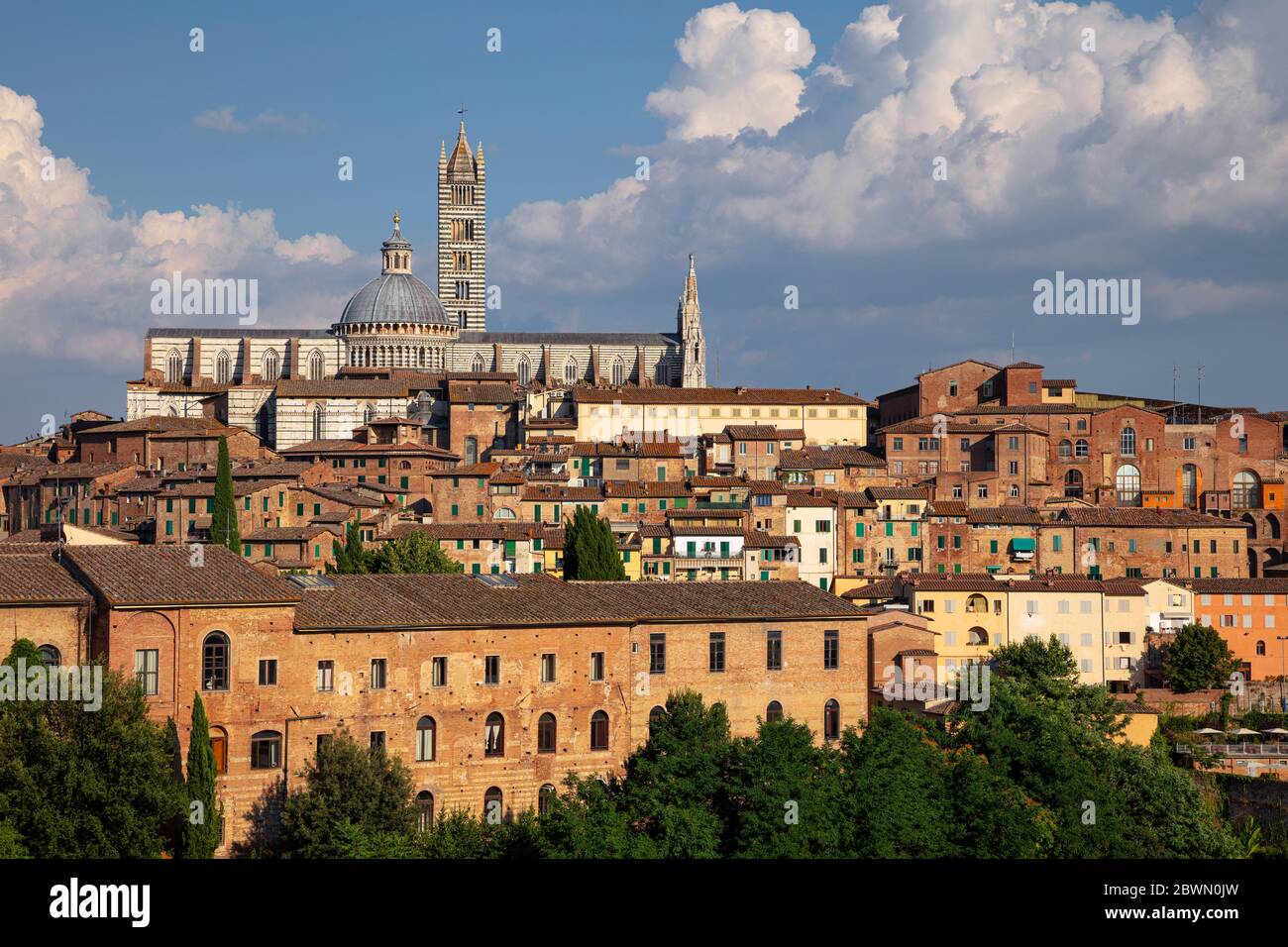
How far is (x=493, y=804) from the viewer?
2984cm

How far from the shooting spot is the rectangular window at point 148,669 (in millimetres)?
26828

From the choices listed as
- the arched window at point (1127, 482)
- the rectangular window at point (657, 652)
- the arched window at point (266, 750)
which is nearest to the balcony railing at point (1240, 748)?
the rectangular window at point (657, 652)

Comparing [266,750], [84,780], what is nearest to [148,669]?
[266,750]

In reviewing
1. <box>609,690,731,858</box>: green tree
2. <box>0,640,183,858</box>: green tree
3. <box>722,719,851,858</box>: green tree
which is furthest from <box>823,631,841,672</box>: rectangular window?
<box>0,640,183,858</box>: green tree

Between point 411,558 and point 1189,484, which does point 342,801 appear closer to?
point 411,558

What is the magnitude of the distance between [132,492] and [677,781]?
4008cm

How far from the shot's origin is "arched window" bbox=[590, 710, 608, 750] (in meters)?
31.4

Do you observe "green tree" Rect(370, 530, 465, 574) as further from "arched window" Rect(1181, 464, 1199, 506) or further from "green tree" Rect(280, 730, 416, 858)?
"arched window" Rect(1181, 464, 1199, 506)

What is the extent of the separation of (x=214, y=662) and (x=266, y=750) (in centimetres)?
169

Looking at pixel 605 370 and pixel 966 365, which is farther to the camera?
pixel 605 370

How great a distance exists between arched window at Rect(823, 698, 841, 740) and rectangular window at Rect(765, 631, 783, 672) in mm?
1360

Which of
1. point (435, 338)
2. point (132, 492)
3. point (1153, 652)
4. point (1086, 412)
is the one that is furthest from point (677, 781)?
point (435, 338)

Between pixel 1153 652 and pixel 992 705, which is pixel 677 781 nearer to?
pixel 992 705
